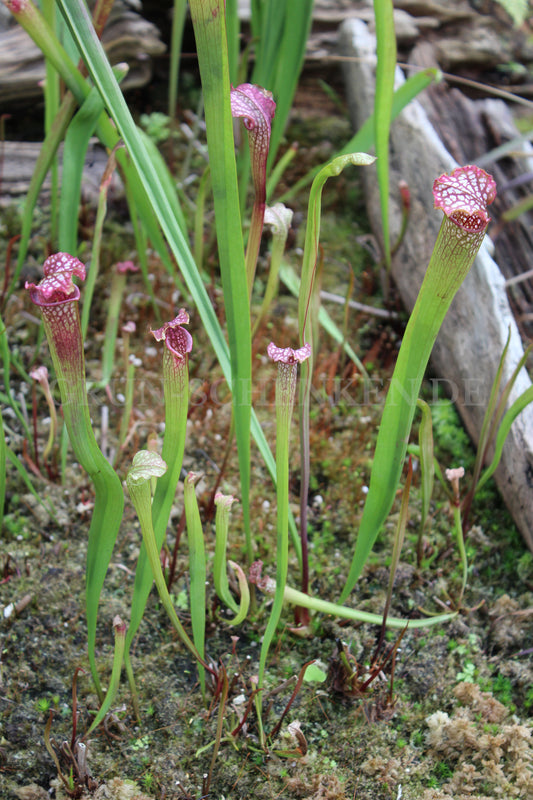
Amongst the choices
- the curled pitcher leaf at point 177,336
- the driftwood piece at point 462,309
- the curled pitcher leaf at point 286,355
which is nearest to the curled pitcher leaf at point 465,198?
the curled pitcher leaf at point 286,355

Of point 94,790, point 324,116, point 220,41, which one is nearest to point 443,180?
point 220,41

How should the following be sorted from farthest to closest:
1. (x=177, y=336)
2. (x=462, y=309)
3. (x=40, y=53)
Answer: (x=40, y=53)
(x=462, y=309)
(x=177, y=336)

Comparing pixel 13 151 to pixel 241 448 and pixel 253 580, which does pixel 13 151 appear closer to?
pixel 241 448

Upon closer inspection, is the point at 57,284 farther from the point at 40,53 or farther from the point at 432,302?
the point at 40,53

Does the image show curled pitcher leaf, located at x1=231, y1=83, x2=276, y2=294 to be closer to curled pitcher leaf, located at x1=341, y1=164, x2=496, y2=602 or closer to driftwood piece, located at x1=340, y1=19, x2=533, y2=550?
curled pitcher leaf, located at x1=341, y1=164, x2=496, y2=602

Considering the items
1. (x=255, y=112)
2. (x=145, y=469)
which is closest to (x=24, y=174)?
(x=255, y=112)

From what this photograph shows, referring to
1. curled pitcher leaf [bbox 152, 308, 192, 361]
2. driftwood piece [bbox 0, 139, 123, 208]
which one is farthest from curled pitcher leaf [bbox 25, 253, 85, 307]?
driftwood piece [bbox 0, 139, 123, 208]

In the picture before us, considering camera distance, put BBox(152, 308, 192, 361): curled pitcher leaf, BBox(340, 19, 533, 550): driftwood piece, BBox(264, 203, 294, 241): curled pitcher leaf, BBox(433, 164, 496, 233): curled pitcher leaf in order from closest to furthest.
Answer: BBox(433, 164, 496, 233): curled pitcher leaf, BBox(152, 308, 192, 361): curled pitcher leaf, BBox(264, 203, 294, 241): curled pitcher leaf, BBox(340, 19, 533, 550): driftwood piece
